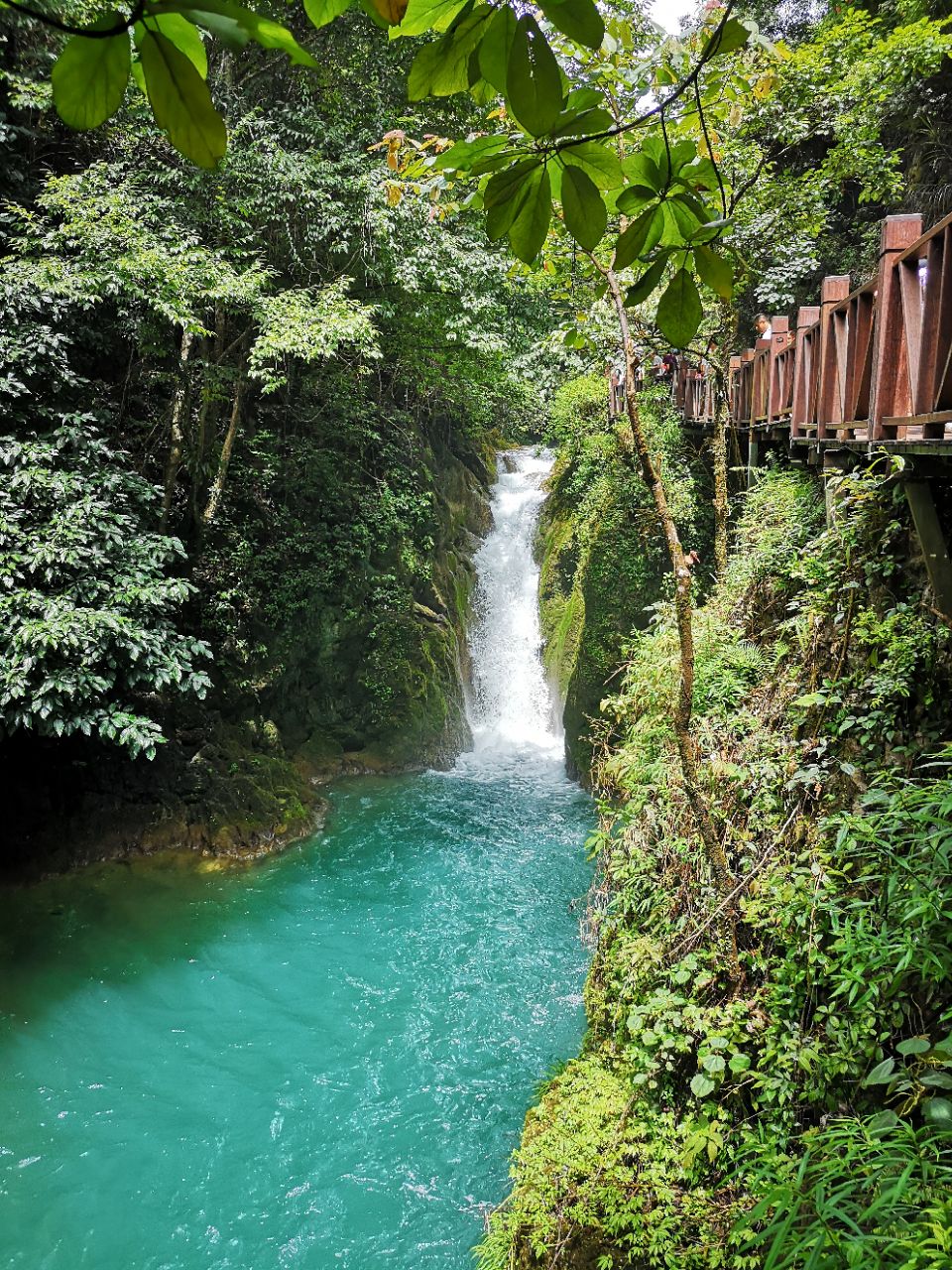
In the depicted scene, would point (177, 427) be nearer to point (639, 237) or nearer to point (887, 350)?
point (887, 350)

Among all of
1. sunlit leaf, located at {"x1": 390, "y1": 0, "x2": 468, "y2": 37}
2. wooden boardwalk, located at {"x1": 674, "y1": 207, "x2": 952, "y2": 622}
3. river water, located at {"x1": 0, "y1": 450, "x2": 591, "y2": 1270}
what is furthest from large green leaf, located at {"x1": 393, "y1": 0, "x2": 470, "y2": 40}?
river water, located at {"x1": 0, "y1": 450, "x2": 591, "y2": 1270}

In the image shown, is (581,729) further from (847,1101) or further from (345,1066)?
(847,1101)

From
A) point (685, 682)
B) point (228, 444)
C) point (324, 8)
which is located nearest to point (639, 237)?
point (324, 8)

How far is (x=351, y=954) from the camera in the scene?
7.05 meters

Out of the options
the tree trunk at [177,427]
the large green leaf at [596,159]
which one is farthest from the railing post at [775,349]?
the large green leaf at [596,159]

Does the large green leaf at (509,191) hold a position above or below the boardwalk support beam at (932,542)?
above

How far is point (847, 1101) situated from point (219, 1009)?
5.29 metres

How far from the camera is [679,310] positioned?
93 cm

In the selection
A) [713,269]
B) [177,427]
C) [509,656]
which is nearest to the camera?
[713,269]

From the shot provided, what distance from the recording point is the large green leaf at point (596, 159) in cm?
85

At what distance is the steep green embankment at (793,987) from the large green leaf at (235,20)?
249cm

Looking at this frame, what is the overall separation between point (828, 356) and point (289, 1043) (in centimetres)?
649

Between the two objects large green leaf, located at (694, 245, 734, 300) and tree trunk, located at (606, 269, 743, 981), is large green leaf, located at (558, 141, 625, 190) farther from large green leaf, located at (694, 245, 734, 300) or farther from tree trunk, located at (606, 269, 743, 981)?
tree trunk, located at (606, 269, 743, 981)

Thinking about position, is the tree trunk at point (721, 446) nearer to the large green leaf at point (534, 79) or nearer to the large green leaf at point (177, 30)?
the large green leaf at point (534, 79)
